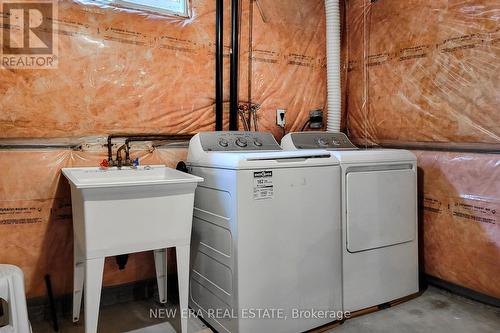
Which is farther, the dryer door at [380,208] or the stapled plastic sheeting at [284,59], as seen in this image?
the stapled plastic sheeting at [284,59]

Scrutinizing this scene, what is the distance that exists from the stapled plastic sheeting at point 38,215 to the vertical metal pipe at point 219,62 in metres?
0.84

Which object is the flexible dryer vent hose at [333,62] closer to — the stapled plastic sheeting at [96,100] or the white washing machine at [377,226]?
the stapled plastic sheeting at [96,100]

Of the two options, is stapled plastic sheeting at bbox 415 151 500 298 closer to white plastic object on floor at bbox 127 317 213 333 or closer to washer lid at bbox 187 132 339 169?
washer lid at bbox 187 132 339 169

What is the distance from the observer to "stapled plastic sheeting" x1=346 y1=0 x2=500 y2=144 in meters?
2.20

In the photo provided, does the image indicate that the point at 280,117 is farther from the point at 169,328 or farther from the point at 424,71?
the point at 169,328

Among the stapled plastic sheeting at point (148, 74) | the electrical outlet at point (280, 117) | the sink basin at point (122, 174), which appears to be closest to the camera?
the sink basin at point (122, 174)

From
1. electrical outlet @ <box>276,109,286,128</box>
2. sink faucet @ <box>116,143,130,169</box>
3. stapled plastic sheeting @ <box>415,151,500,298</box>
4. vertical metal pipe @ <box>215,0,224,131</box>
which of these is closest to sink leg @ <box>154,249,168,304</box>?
sink faucet @ <box>116,143,130,169</box>

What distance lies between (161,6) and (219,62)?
1.73ft

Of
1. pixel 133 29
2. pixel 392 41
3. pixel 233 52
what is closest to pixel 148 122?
pixel 133 29

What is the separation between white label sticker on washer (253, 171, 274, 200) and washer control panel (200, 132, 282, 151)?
0.49 m

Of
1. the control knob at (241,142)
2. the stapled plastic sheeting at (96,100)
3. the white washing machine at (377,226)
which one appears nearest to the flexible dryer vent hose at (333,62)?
the stapled plastic sheeting at (96,100)

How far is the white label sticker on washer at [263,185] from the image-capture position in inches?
69.2

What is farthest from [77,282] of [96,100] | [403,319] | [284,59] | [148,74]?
[284,59]

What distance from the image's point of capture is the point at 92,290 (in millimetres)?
1582
